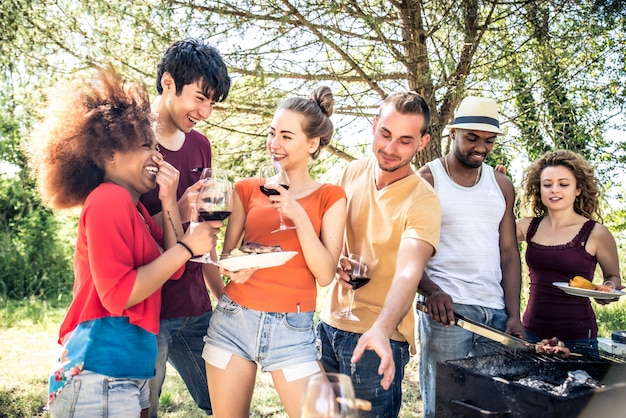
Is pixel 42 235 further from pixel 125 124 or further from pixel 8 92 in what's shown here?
pixel 125 124

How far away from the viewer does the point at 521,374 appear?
94.6 inches

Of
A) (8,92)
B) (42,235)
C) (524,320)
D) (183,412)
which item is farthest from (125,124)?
(42,235)

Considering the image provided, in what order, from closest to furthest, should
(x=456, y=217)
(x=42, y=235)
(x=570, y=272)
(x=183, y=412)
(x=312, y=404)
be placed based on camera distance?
1. (x=312, y=404)
2. (x=456, y=217)
3. (x=570, y=272)
4. (x=183, y=412)
5. (x=42, y=235)

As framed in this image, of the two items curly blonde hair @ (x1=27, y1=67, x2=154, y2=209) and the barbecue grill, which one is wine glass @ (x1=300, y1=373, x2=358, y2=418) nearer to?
the barbecue grill

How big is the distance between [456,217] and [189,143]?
1440 millimetres

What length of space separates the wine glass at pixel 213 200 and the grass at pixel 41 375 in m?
3.14

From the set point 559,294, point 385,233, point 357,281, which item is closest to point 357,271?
point 357,281

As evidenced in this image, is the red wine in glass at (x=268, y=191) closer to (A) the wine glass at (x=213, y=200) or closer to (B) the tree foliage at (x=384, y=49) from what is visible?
(A) the wine glass at (x=213, y=200)

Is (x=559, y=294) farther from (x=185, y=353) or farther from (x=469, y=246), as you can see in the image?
(x=185, y=353)

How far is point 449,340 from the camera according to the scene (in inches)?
124

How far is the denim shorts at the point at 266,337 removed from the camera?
2436 mm

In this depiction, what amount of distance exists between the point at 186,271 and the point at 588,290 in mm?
2081

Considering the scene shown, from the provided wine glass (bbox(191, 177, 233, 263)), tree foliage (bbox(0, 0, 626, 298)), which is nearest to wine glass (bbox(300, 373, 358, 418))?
wine glass (bbox(191, 177, 233, 263))

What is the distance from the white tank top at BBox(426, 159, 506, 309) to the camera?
317 centimetres
